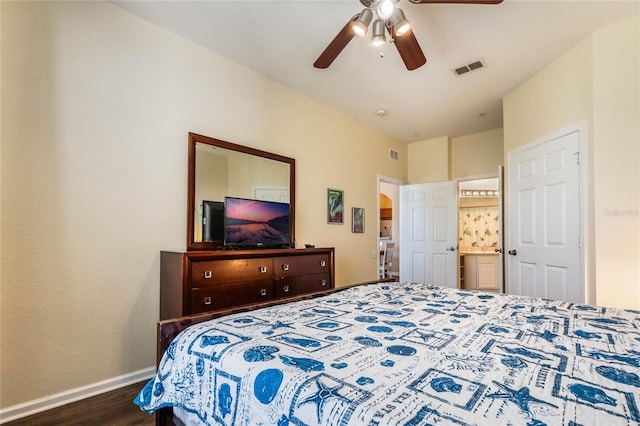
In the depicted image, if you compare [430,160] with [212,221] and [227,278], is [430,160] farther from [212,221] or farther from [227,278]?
[227,278]

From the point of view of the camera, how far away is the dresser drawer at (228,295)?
229cm

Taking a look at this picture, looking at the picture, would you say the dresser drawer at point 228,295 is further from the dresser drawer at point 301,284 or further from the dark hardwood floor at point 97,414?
the dark hardwood floor at point 97,414

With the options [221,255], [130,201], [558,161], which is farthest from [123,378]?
[558,161]

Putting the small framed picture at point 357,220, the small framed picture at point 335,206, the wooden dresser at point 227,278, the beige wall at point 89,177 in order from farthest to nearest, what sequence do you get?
the small framed picture at point 357,220, the small framed picture at point 335,206, the wooden dresser at point 227,278, the beige wall at point 89,177

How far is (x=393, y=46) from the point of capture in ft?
9.14

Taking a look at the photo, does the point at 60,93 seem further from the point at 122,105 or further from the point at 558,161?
the point at 558,161

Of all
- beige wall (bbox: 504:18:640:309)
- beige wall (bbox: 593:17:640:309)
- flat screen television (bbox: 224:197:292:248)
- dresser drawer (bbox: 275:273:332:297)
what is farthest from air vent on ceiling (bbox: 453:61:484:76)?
dresser drawer (bbox: 275:273:332:297)

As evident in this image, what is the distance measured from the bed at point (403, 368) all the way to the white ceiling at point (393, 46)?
7.01 feet

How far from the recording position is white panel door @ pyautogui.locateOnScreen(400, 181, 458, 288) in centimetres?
496

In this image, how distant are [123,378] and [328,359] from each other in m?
2.14

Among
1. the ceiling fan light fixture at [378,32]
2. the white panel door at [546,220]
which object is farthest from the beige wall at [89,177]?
the white panel door at [546,220]

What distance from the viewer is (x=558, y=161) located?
3041mm

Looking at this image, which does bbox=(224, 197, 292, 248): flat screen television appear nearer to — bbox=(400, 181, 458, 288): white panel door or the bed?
the bed

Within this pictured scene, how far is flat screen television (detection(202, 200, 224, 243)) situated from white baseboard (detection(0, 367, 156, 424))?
112 centimetres
